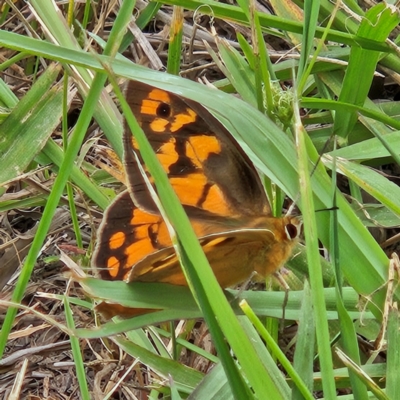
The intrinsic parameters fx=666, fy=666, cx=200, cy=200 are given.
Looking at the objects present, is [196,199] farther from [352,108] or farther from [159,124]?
[352,108]

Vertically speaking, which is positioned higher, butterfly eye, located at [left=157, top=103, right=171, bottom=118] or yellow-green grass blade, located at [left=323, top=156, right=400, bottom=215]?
butterfly eye, located at [left=157, top=103, right=171, bottom=118]

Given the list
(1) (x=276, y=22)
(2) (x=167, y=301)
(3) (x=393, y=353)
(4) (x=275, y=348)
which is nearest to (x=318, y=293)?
(4) (x=275, y=348)

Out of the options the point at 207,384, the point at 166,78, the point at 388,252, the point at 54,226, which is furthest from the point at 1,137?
the point at 388,252

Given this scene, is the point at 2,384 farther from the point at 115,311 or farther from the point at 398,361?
the point at 398,361

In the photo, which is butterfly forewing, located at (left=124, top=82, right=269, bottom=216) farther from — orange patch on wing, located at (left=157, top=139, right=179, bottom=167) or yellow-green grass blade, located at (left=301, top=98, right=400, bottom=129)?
yellow-green grass blade, located at (left=301, top=98, right=400, bottom=129)

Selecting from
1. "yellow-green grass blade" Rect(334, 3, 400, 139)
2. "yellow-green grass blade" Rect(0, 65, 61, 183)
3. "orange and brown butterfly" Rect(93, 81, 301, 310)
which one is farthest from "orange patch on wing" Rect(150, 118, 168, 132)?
"yellow-green grass blade" Rect(334, 3, 400, 139)

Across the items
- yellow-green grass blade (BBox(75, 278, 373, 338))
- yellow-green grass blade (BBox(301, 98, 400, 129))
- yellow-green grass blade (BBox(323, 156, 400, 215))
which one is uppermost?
yellow-green grass blade (BBox(301, 98, 400, 129))
